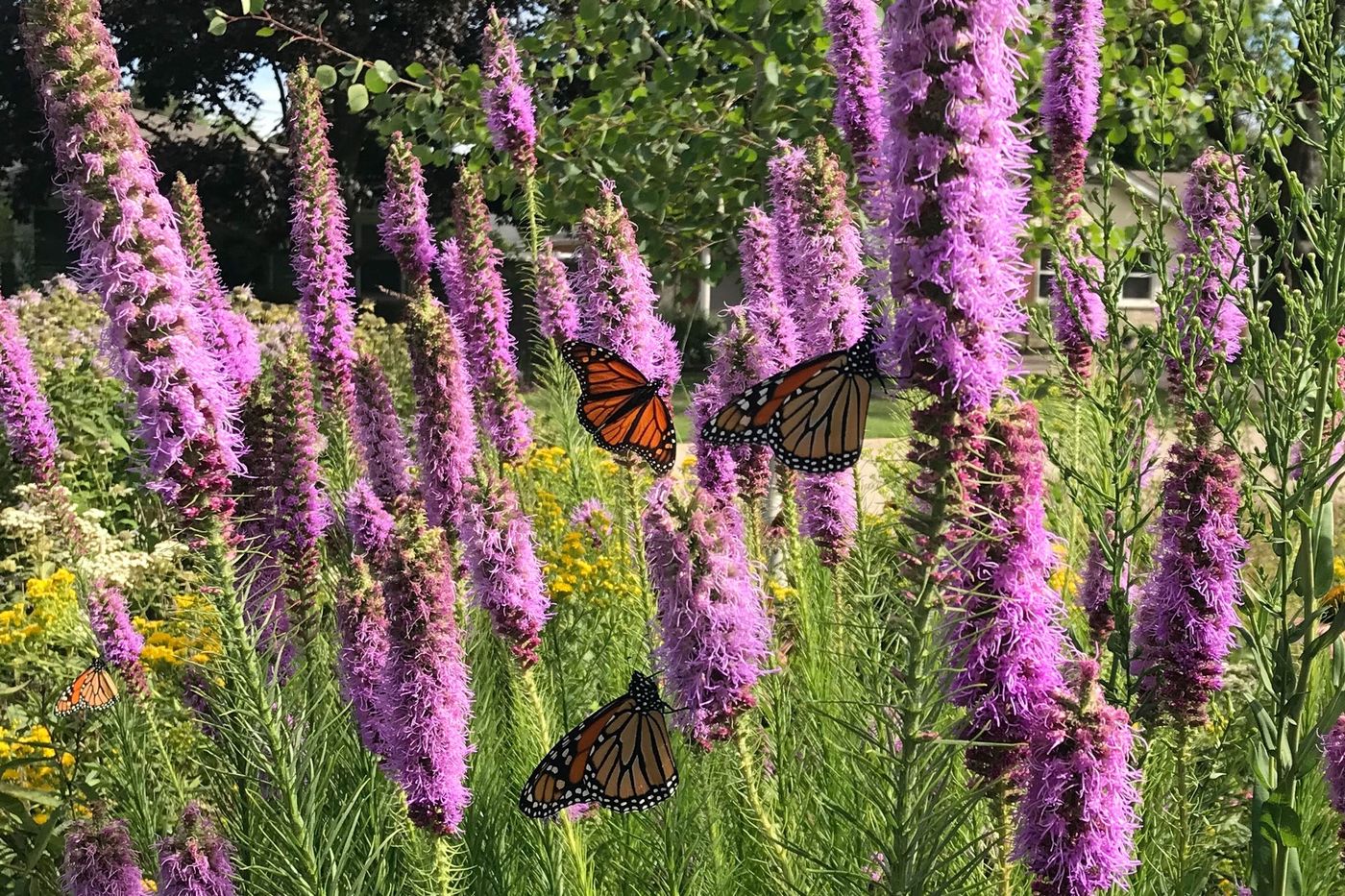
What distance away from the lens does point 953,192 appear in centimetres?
161

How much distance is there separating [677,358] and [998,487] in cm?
266

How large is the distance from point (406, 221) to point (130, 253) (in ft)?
9.47

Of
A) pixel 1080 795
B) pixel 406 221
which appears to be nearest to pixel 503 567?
pixel 1080 795

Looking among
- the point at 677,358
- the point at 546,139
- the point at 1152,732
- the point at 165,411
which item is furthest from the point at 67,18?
the point at 546,139

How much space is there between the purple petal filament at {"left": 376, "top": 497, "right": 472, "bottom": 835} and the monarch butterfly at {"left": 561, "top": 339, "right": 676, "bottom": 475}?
118 centimetres

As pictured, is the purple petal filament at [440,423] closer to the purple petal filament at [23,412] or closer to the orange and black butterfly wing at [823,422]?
the orange and black butterfly wing at [823,422]

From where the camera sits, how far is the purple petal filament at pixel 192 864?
2295 millimetres

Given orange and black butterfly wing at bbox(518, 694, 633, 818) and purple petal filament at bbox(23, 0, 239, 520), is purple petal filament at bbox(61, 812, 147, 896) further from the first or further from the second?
orange and black butterfly wing at bbox(518, 694, 633, 818)

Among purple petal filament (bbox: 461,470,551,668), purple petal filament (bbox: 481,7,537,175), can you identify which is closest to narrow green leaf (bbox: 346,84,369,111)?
purple petal filament (bbox: 481,7,537,175)

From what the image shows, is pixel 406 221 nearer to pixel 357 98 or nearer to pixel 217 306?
pixel 217 306

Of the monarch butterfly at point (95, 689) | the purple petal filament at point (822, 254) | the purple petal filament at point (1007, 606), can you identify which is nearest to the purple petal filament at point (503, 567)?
the purple petal filament at point (822, 254)

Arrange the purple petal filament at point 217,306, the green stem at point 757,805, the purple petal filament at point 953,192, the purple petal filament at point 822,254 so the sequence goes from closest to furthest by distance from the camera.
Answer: the purple petal filament at point 953,192
the green stem at point 757,805
the purple petal filament at point 822,254
the purple petal filament at point 217,306

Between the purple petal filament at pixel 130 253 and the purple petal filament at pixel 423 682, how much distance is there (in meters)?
0.50

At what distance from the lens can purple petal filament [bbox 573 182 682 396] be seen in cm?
366
